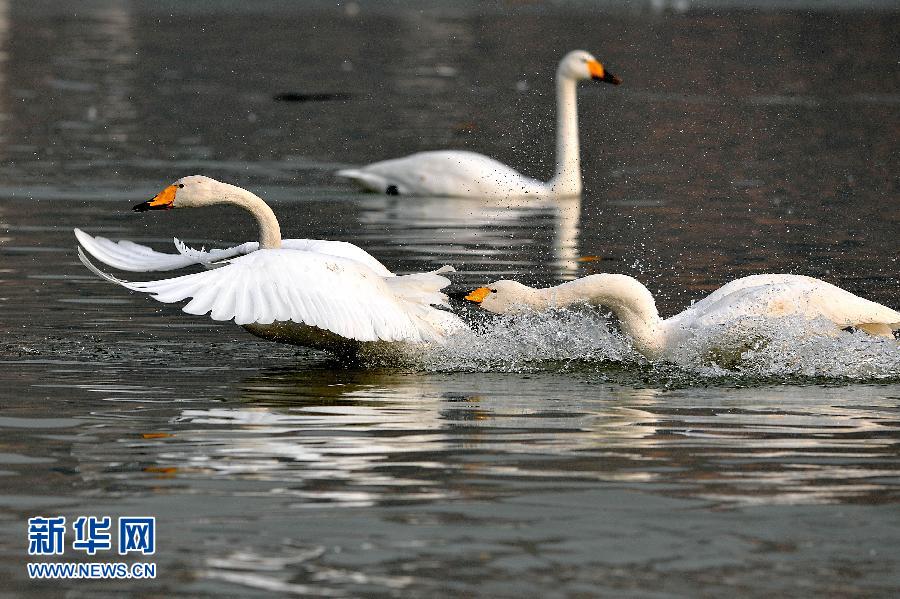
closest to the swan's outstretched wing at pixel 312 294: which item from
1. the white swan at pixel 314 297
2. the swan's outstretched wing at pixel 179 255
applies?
the white swan at pixel 314 297

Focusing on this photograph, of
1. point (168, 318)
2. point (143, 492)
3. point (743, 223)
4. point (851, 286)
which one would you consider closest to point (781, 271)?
point (851, 286)

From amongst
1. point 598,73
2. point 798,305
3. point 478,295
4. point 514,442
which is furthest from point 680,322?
point 598,73

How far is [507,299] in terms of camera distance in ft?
32.6

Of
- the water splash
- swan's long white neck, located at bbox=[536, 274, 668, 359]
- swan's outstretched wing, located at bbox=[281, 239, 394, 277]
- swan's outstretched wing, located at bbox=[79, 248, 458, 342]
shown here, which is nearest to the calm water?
the water splash

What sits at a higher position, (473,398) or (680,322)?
(680,322)

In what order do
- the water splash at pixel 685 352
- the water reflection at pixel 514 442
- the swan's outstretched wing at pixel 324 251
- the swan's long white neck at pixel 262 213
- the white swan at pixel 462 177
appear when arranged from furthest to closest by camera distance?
the white swan at pixel 462 177
the swan's long white neck at pixel 262 213
the swan's outstretched wing at pixel 324 251
the water splash at pixel 685 352
the water reflection at pixel 514 442

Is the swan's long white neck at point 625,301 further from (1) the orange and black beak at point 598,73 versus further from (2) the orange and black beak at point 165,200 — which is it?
(1) the orange and black beak at point 598,73

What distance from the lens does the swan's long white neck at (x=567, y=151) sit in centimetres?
1864

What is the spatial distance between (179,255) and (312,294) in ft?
5.31

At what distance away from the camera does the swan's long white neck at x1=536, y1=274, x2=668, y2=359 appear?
9.83 metres

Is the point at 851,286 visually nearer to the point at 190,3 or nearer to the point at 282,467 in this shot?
the point at 282,467

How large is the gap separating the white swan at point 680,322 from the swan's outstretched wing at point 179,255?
34.8 inches

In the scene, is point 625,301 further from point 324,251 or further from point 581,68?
point 581,68

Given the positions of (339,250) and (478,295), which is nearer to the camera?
(478,295)
